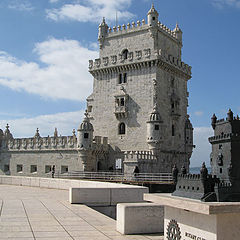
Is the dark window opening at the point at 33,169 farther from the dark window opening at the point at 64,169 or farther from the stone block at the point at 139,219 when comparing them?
the stone block at the point at 139,219

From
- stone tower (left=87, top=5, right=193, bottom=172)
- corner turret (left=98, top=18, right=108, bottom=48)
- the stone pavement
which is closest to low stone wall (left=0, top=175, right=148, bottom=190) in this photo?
the stone pavement

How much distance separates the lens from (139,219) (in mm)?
11398

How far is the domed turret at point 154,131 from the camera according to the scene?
117 feet

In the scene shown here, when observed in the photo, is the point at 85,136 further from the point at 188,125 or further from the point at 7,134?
the point at 7,134

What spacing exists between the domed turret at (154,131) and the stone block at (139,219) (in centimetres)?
2386

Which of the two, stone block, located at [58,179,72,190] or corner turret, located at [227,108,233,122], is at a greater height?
corner turret, located at [227,108,233,122]

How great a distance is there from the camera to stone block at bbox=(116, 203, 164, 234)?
11.2 m

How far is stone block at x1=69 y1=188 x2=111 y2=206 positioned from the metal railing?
13463 millimetres

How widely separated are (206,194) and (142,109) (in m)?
30.8

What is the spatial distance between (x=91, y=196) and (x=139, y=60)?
2379 cm

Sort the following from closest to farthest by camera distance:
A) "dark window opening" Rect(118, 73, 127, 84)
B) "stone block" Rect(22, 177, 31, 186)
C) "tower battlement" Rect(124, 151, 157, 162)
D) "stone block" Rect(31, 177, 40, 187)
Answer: "stone block" Rect(31, 177, 40, 187), "stone block" Rect(22, 177, 31, 186), "tower battlement" Rect(124, 151, 157, 162), "dark window opening" Rect(118, 73, 127, 84)

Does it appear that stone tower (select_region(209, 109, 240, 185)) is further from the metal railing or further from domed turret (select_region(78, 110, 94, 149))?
domed turret (select_region(78, 110, 94, 149))

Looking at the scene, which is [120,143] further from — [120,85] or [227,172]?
[227,172]

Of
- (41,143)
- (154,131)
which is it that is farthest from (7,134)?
(154,131)
